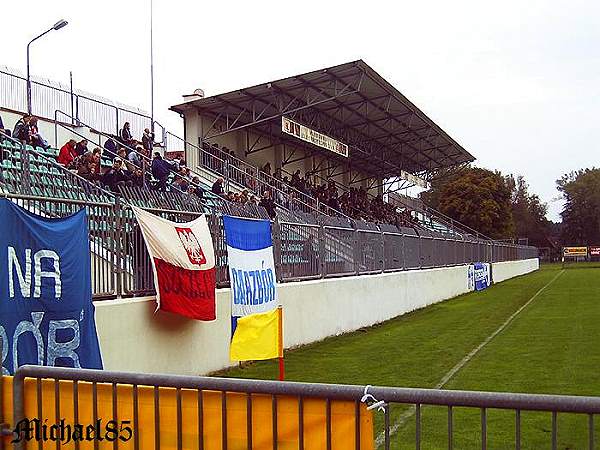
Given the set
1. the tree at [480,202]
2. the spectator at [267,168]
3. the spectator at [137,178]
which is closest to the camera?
the spectator at [137,178]

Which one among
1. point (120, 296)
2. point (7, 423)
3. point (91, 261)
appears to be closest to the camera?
point (7, 423)

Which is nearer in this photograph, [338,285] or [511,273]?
[338,285]

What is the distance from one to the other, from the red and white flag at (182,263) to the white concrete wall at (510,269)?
37.2 meters

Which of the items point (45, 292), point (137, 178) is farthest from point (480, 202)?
point (45, 292)

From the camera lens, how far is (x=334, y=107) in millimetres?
35969

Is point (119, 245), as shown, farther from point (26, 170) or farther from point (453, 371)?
point (453, 371)

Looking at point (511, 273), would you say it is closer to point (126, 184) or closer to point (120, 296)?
point (126, 184)

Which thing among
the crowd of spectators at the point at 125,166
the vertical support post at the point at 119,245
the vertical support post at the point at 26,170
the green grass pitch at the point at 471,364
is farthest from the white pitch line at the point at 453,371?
the crowd of spectators at the point at 125,166

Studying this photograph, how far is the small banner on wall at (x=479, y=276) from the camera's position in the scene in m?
38.2

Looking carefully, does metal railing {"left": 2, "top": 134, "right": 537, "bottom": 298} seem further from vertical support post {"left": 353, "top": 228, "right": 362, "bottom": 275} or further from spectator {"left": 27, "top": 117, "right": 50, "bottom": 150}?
spectator {"left": 27, "top": 117, "right": 50, "bottom": 150}

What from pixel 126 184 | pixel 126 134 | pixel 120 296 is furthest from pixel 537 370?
Answer: pixel 126 134

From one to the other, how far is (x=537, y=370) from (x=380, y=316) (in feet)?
31.9

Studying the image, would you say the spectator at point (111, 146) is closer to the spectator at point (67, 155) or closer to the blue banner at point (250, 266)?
the spectator at point (67, 155)

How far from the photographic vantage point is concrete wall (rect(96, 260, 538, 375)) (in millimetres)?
9586
